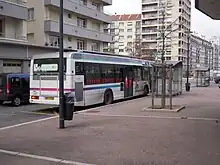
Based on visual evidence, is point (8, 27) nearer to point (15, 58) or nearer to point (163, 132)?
point (15, 58)

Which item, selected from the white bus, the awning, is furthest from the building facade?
the awning

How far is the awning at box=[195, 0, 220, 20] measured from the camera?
1068 centimetres

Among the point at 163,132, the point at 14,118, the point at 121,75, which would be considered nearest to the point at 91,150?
the point at 163,132

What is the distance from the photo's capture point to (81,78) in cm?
1605

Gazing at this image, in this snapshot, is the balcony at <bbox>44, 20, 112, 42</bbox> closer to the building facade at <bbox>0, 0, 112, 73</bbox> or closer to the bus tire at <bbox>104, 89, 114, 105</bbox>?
the building facade at <bbox>0, 0, 112, 73</bbox>

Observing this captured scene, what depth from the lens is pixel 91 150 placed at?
7652 millimetres

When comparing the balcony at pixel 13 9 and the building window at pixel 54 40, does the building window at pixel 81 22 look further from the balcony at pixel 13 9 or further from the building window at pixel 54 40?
the balcony at pixel 13 9

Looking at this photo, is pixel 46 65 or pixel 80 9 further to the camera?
pixel 80 9

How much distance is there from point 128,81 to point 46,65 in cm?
738

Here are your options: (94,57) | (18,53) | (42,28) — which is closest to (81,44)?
(42,28)

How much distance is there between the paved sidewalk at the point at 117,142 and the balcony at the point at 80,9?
81.4 feet

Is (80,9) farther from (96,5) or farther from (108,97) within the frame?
(108,97)

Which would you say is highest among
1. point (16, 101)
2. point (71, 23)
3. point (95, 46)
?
point (71, 23)

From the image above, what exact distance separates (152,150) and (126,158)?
888mm
